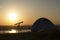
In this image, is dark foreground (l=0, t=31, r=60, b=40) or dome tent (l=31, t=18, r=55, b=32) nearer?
dark foreground (l=0, t=31, r=60, b=40)

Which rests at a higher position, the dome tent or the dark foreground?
the dome tent

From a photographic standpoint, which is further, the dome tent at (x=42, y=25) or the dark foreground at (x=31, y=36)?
the dome tent at (x=42, y=25)

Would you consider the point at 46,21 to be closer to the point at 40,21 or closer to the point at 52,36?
the point at 40,21

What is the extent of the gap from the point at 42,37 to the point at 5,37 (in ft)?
13.1

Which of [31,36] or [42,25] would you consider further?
[42,25]

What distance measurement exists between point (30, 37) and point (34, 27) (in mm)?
17696

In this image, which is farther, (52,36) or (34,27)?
(34,27)

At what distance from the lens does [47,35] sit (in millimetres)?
27938

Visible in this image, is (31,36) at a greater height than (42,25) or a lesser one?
lesser

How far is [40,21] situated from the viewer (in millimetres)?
47188

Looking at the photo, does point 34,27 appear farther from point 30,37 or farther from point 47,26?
point 30,37

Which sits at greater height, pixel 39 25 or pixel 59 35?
pixel 39 25

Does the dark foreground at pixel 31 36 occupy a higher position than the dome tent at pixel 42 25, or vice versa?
the dome tent at pixel 42 25

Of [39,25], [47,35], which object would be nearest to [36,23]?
[39,25]
